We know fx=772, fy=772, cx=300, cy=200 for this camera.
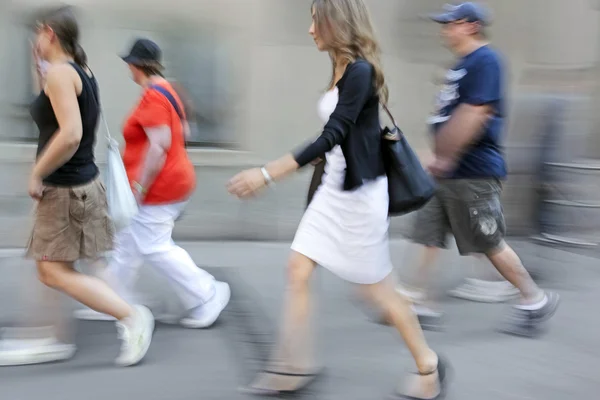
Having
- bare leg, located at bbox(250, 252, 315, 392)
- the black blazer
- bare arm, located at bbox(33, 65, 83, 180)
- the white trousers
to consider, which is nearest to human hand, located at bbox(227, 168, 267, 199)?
the black blazer

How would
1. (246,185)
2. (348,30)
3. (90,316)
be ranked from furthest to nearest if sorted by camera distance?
(90,316)
(348,30)
(246,185)

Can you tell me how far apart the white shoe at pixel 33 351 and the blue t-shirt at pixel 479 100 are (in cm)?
232

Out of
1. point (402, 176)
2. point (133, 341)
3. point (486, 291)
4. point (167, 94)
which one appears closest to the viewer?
point (402, 176)

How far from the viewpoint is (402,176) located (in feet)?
11.1

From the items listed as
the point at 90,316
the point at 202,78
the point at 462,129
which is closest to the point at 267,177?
the point at 462,129

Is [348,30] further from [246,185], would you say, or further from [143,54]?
[143,54]

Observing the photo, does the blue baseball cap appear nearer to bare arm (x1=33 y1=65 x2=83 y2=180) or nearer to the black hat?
the black hat

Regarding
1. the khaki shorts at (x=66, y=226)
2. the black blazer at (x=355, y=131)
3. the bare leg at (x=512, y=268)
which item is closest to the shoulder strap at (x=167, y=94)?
the khaki shorts at (x=66, y=226)

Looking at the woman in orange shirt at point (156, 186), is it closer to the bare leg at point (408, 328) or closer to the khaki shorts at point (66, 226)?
the khaki shorts at point (66, 226)

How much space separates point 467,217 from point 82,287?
2.12 metres

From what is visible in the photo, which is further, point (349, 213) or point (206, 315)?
point (206, 315)

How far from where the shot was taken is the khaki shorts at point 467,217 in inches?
171

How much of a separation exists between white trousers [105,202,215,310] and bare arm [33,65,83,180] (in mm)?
813

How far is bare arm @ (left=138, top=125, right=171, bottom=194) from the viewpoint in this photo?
418 cm
